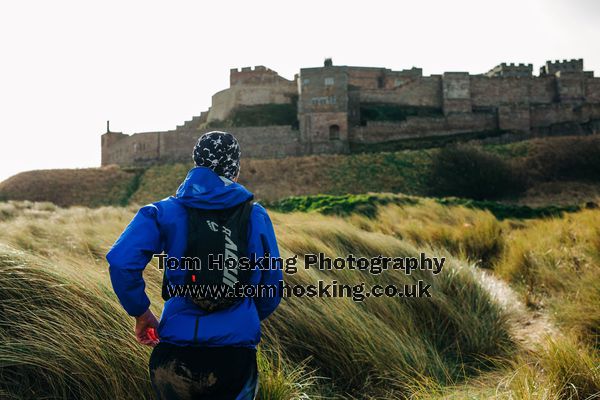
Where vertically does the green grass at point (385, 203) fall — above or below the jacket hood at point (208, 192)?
below

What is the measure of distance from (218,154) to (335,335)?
5.76 ft

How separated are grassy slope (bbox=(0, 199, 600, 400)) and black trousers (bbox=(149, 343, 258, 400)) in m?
0.62

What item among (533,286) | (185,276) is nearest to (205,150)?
(185,276)

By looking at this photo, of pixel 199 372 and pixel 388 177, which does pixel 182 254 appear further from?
pixel 388 177

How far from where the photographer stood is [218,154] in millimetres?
2061

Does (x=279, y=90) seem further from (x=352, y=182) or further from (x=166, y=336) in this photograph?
(x=166, y=336)

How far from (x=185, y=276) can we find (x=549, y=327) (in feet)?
10.8

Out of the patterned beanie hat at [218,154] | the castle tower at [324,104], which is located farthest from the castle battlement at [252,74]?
the patterned beanie hat at [218,154]

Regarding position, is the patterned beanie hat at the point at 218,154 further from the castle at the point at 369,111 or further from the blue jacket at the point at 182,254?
the castle at the point at 369,111

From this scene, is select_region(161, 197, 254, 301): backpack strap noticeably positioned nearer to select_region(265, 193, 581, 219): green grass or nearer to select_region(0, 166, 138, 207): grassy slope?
select_region(265, 193, 581, 219): green grass

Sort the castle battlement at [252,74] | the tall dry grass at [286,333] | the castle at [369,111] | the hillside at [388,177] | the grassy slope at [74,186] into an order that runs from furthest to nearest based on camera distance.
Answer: the castle battlement at [252,74] < the castle at [369,111] < the grassy slope at [74,186] < the hillside at [388,177] < the tall dry grass at [286,333]

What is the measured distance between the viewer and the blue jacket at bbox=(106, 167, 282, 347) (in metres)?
1.83

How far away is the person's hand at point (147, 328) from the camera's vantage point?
6.36 feet

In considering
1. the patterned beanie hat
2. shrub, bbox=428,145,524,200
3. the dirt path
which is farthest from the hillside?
the patterned beanie hat
